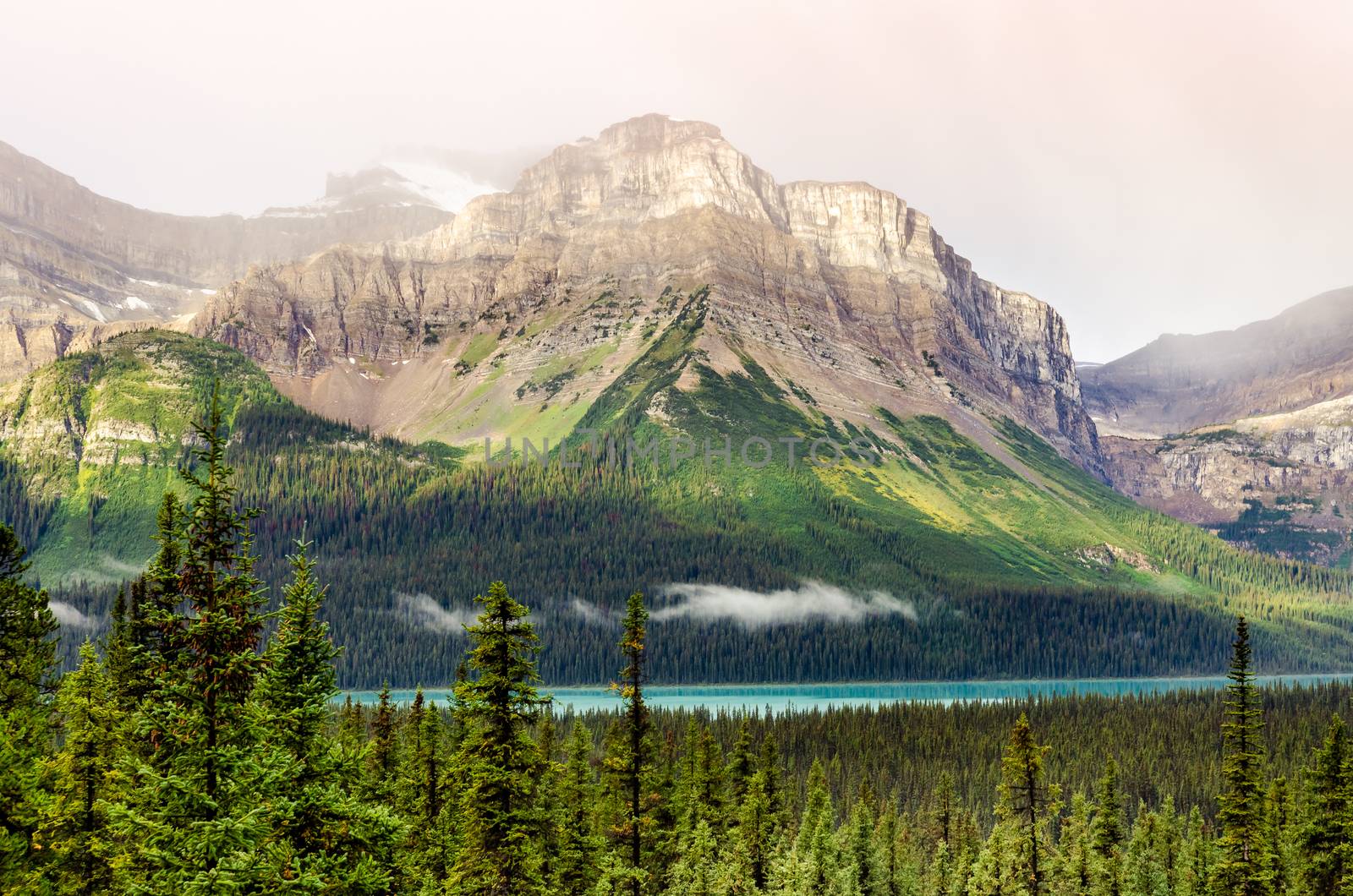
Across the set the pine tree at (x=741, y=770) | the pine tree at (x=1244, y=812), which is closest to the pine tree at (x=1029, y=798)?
the pine tree at (x=1244, y=812)

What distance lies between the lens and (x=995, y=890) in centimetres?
7094

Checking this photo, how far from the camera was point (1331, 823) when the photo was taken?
223 ft

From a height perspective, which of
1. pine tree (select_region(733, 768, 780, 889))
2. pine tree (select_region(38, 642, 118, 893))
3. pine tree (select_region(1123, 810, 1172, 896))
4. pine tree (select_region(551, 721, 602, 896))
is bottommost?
pine tree (select_region(1123, 810, 1172, 896))

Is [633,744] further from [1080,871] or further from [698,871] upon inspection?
[1080,871]

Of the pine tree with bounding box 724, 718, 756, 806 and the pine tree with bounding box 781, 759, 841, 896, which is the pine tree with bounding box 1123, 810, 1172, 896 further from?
the pine tree with bounding box 724, 718, 756, 806

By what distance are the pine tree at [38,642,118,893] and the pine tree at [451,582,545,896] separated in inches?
573

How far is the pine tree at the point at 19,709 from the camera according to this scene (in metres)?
42.8

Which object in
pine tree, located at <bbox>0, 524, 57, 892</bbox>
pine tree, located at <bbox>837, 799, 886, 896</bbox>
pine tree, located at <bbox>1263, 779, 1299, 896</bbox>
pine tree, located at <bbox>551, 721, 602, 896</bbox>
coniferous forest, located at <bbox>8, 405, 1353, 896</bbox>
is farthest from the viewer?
pine tree, located at <bbox>837, 799, 886, 896</bbox>

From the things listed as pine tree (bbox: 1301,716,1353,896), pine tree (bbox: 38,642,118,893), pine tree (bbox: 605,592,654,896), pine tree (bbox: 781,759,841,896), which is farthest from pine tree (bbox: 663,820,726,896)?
pine tree (bbox: 1301,716,1353,896)

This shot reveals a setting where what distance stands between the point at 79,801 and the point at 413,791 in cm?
2024

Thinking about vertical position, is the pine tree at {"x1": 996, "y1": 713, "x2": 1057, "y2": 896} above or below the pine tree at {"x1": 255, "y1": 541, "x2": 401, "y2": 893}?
below

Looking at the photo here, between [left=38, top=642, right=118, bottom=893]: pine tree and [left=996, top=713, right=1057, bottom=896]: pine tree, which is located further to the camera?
[left=996, top=713, right=1057, bottom=896]: pine tree

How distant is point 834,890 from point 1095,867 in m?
16.9

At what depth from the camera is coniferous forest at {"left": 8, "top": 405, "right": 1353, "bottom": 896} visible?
28.5 m
